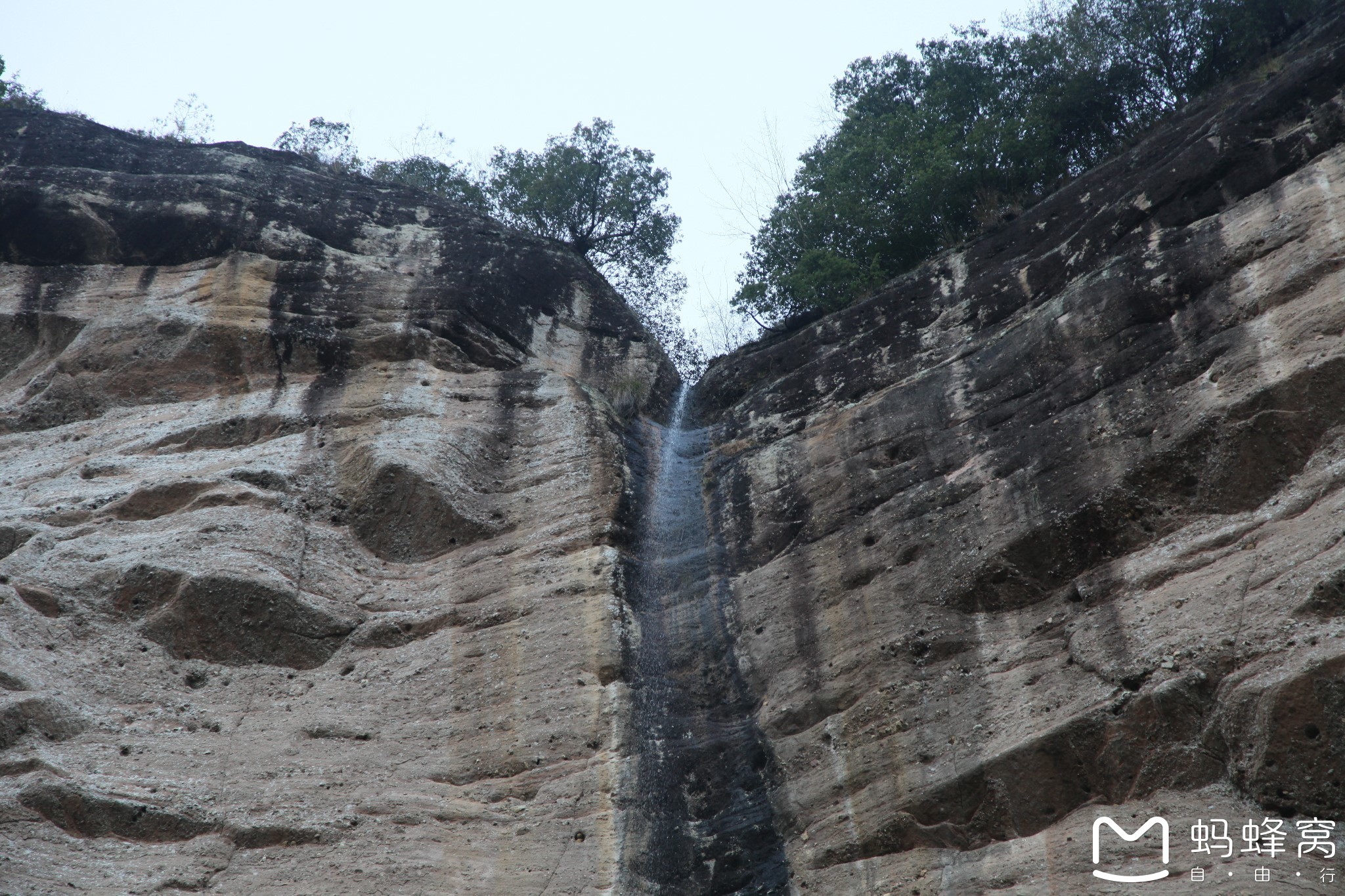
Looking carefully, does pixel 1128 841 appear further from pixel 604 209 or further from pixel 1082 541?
pixel 604 209

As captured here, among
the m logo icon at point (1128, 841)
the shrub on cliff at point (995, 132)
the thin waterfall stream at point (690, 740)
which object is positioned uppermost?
the shrub on cliff at point (995, 132)

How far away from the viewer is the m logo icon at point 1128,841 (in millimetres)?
7359

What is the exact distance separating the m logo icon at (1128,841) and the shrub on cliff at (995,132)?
410 inches

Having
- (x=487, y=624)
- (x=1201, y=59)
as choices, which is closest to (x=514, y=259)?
(x=487, y=624)

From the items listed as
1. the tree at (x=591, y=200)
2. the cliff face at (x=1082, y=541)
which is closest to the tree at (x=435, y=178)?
the tree at (x=591, y=200)

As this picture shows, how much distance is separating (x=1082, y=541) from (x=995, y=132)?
1011cm

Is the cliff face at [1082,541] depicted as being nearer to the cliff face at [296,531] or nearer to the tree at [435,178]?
the cliff face at [296,531]

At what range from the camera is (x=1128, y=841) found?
767 centimetres

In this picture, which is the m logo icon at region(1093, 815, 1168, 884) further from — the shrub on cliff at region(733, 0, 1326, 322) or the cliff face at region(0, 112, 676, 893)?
the shrub on cliff at region(733, 0, 1326, 322)

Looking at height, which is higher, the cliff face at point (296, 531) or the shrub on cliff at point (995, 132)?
the shrub on cliff at point (995, 132)

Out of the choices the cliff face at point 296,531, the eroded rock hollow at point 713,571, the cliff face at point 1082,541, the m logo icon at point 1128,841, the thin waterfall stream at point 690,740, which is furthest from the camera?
the thin waterfall stream at point 690,740

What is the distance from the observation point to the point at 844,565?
36.1ft

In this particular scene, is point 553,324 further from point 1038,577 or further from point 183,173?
point 1038,577

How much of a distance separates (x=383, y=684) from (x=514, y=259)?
859 centimetres
